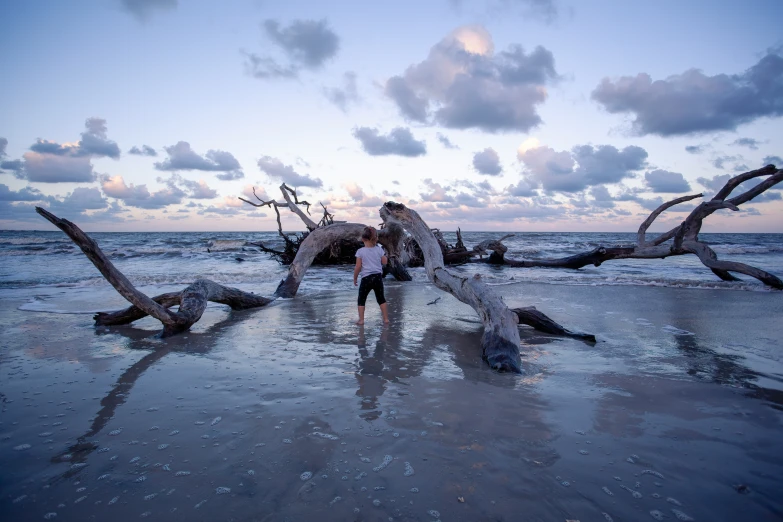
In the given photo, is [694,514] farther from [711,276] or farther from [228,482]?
[711,276]

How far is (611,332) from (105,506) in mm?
6164

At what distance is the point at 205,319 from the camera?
699 cm

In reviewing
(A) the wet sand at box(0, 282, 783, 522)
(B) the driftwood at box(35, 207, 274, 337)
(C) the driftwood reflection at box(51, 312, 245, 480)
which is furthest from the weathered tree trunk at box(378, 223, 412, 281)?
(A) the wet sand at box(0, 282, 783, 522)

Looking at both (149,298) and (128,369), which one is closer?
(128,369)

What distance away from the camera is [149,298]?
558cm

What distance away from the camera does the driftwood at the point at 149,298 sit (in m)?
4.83

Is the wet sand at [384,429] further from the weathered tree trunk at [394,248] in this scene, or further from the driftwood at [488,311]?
the weathered tree trunk at [394,248]

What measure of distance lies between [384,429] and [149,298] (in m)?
4.25

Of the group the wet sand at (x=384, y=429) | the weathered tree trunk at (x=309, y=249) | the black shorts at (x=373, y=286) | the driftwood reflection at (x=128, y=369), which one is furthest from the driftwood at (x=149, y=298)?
the black shorts at (x=373, y=286)

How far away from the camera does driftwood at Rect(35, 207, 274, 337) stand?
4.83 m

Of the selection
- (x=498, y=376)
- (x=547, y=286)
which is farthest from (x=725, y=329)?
(x=547, y=286)

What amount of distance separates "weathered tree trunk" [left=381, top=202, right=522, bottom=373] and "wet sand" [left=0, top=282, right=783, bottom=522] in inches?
9.4

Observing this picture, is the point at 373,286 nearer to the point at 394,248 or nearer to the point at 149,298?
the point at 149,298

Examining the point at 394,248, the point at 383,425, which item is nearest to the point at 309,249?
the point at 394,248
